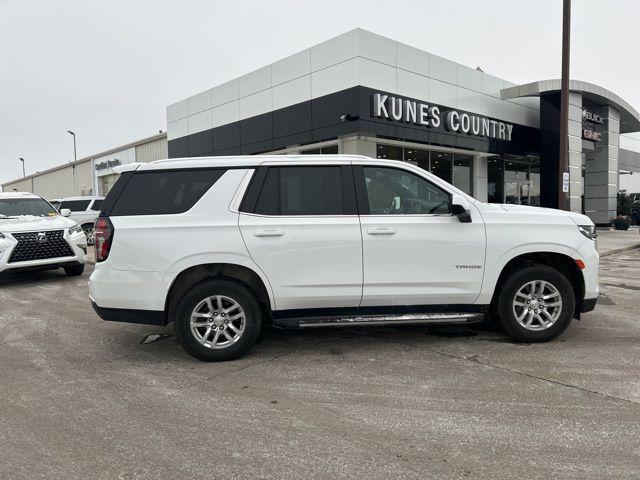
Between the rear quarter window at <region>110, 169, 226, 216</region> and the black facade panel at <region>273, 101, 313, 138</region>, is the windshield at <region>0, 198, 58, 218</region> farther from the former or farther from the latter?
the black facade panel at <region>273, 101, 313, 138</region>

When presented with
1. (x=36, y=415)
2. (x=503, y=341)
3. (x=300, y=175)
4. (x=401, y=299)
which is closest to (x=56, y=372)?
(x=36, y=415)

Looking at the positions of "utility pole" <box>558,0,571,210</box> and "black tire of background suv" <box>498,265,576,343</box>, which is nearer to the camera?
"black tire of background suv" <box>498,265,576,343</box>

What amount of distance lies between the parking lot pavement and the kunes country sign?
30.8 feet

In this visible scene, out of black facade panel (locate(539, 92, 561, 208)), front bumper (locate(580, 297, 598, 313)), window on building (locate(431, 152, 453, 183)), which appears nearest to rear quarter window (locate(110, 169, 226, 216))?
front bumper (locate(580, 297, 598, 313))

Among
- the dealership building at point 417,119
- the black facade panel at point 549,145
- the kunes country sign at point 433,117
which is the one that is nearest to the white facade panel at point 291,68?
the dealership building at point 417,119

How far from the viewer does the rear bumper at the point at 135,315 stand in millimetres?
4465

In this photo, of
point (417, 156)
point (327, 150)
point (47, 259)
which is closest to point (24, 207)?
point (47, 259)

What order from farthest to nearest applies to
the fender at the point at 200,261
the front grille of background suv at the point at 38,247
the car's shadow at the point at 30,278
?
the car's shadow at the point at 30,278 → the front grille of background suv at the point at 38,247 → the fender at the point at 200,261

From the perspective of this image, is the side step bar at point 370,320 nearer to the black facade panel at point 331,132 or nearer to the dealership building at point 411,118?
the dealership building at point 411,118

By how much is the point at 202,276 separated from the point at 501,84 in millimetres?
17042

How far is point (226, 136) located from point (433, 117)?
7.68 meters

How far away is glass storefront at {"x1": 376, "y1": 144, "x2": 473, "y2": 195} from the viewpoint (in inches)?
618

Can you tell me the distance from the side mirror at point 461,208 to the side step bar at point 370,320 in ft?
3.13

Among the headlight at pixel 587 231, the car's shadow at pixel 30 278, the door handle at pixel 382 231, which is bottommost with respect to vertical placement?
the car's shadow at pixel 30 278
